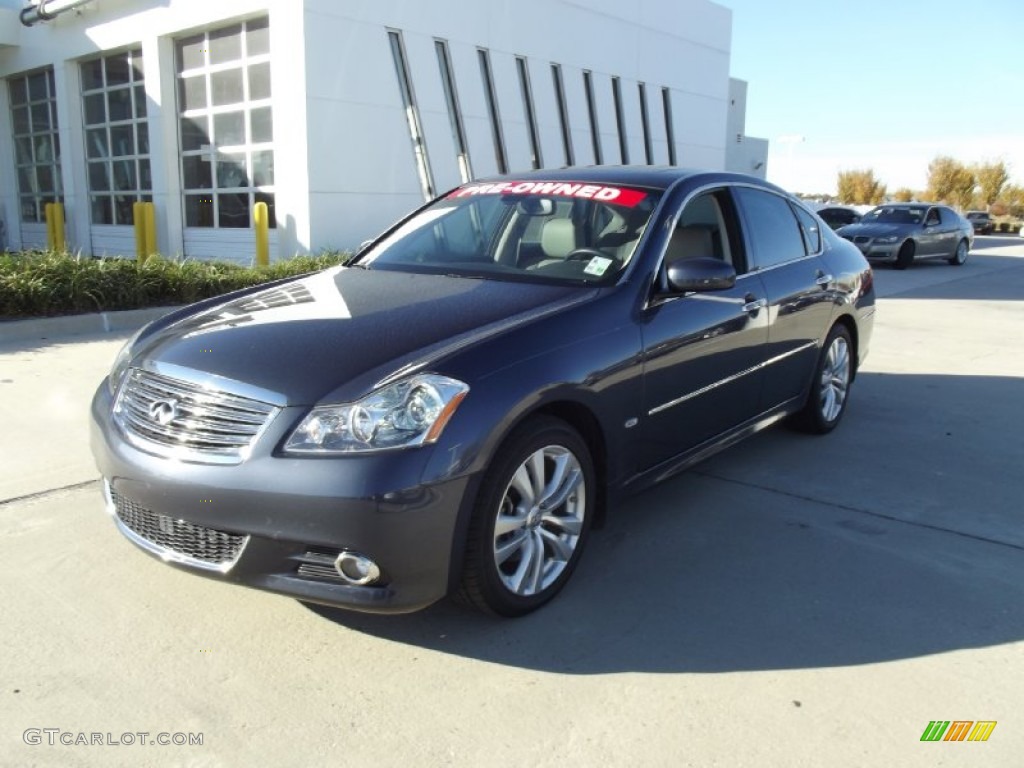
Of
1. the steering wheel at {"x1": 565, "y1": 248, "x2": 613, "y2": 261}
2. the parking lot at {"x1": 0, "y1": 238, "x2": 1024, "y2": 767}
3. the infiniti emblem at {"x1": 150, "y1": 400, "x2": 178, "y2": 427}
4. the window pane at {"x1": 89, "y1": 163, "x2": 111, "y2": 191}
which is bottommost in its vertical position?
the parking lot at {"x1": 0, "y1": 238, "x2": 1024, "y2": 767}

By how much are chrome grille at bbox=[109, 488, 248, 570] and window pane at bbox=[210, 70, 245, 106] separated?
503 inches

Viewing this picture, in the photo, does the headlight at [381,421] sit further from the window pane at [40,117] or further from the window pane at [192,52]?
the window pane at [40,117]

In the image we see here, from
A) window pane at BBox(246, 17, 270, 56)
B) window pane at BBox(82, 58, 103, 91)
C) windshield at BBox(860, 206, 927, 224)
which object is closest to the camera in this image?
window pane at BBox(246, 17, 270, 56)

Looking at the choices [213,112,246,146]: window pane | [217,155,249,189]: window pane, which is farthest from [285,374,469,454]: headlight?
[213,112,246,146]: window pane

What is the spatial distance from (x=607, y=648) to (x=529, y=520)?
1.77ft

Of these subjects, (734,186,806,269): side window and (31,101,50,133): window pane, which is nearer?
(734,186,806,269): side window

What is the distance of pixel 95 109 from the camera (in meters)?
17.6

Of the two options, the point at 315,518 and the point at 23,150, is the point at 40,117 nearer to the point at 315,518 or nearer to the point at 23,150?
the point at 23,150

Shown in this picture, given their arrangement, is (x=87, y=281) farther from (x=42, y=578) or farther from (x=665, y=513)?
(x=665, y=513)

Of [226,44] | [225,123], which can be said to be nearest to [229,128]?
[225,123]

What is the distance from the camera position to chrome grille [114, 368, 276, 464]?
286 cm

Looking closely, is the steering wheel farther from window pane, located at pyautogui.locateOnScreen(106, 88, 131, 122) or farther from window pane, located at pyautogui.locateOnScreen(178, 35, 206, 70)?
window pane, located at pyautogui.locateOnScreen(106, 88, 131, 122)

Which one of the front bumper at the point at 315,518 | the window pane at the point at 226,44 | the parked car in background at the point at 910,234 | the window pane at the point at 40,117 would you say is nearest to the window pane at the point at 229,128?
the window pane at the point at 226,44

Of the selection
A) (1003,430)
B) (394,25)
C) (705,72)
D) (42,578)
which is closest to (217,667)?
(42,578)
